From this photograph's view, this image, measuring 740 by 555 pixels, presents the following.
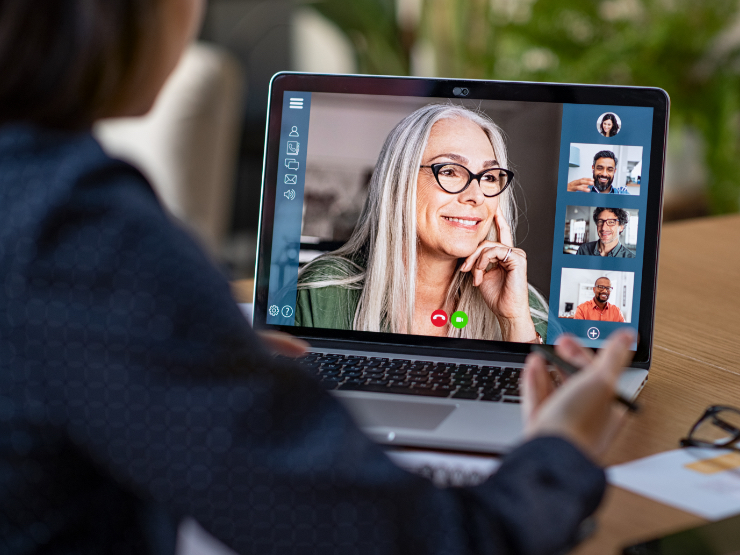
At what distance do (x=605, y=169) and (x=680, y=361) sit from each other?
0.24 m

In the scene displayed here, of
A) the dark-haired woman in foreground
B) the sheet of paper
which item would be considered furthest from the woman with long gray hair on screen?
the dark-haired woman in foreground

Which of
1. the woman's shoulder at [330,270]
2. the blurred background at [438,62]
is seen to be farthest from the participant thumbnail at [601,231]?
the blurred background at [438,62]

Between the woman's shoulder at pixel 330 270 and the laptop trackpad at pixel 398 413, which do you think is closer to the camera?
the laptop trackpad at pixel 398 413

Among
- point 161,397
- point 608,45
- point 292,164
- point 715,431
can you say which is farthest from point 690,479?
point 608,45

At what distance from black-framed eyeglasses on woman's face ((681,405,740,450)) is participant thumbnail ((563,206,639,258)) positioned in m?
0.21

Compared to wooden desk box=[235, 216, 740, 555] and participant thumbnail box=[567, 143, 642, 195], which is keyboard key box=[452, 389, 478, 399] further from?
participant thumbnail box=[567, 143, 642, 195]

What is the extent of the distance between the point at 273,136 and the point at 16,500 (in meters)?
0.57

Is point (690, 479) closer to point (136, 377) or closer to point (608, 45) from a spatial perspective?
point (136, 377)

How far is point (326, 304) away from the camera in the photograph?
35.2 inches

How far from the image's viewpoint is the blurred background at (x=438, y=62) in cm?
245

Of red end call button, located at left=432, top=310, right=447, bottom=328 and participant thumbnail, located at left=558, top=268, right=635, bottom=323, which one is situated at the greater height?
participant thumbnail, located at left=558, top=268, right=635, bottom=323

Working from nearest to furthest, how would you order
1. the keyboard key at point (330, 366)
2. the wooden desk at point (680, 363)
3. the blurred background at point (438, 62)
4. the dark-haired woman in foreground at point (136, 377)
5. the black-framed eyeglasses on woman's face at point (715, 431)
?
1. the dark-haired woman in foreground at point (136, 377)
2. the wooden desk at point (680, 363)
3. the black-framed eyeglasses on woman's face at point (715, 431)
4. the keyboard key at point (330, 366)
5. the blurred background at point (438, 62)

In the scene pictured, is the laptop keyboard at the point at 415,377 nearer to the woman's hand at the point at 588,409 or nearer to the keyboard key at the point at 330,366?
the keyboard key at the point at 330,366

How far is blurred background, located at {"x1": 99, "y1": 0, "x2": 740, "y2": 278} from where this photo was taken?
2.45 meters
